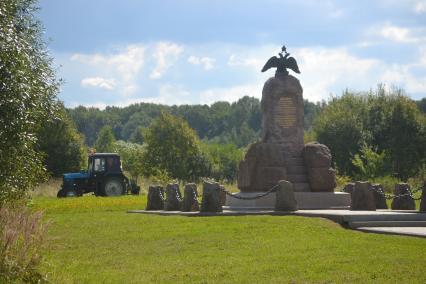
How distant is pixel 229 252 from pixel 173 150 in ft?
151

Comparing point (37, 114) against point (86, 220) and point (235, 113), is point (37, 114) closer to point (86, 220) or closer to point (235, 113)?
point (86, 220)

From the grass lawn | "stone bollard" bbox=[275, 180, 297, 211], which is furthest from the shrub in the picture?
"stone bollard" bbox=[275, 180, 297, 211]

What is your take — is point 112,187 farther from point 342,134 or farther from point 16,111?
point 16,111

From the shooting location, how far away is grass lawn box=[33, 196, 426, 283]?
1062cm

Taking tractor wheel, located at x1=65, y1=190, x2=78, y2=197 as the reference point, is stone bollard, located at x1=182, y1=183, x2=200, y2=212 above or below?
above

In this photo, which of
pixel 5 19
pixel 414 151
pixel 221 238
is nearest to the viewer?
pixel 5 19

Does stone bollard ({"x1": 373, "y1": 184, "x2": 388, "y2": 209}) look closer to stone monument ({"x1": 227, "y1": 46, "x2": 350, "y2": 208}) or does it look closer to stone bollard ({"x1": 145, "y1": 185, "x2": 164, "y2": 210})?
stone monument ({"x1": 227, "y1": 46, "x2": 350, "y2": 208})

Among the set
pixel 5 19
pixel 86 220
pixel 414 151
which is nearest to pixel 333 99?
pixel 414 151

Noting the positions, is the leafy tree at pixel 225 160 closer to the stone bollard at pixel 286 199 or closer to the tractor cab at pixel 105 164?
the tractor cab at pixel 105 164

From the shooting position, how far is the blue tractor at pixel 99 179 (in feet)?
124

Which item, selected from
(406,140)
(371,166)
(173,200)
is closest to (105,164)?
(173,200)

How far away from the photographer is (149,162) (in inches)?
2303

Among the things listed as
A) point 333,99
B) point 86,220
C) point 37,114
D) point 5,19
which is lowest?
point 86,220

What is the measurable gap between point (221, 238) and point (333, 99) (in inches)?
1898
